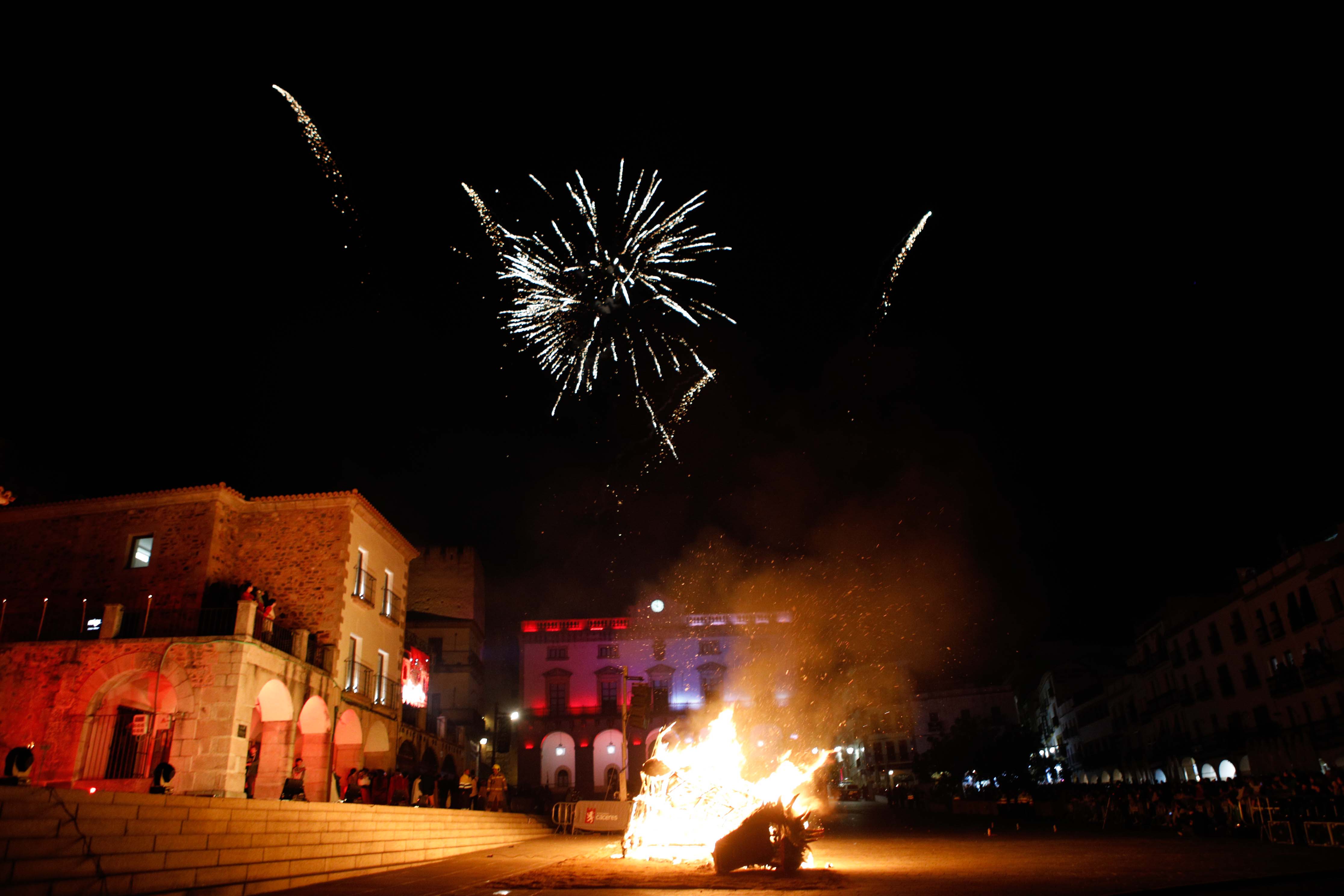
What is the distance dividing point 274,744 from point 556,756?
32.3m

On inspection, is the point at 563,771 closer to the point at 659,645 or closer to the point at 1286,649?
the point at 659,645

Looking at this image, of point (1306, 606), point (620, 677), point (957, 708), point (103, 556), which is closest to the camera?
point (103, 556)

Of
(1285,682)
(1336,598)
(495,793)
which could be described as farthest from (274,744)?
(1285,682)

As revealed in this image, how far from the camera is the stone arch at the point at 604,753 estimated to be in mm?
46406

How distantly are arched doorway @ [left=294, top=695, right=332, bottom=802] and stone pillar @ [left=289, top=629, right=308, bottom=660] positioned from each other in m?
0.98

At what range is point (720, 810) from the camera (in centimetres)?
1108

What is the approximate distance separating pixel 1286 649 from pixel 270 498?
1363 inches

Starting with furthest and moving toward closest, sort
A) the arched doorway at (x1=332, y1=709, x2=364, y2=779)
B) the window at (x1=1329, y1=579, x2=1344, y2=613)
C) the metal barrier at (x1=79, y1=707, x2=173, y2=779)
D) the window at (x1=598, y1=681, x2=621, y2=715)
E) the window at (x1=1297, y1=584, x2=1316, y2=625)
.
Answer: the window at (x1=598, y1=681, x2=621, y2=715), the window at (x1=1297, y1=584, x2=1316, y2=625), the window at (x1=1329, y1=579, x2=1344, y2=613), the arched doorway at (x1=332, y1=709, x2=364, y2=779), the metal barrier at (x1=79, y1=707, x2=173, y2=779)

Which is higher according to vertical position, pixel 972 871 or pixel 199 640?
pixel 199 640

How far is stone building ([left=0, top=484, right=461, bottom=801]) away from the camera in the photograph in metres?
14.9

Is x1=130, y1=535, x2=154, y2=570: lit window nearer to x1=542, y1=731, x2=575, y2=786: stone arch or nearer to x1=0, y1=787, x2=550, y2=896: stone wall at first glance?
x1=0, y1=787, x2=550, y2=896: stone wall

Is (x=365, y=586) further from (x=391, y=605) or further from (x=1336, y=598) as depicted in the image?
(x=1336, y=598)

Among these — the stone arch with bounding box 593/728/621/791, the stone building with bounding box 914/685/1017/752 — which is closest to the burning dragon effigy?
the stone arch with bounding box 593/728/621/791

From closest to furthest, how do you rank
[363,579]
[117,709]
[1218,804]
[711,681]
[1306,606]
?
[117,709] → [1218,804] → [363,579] → [1306,606] → [711,681]
